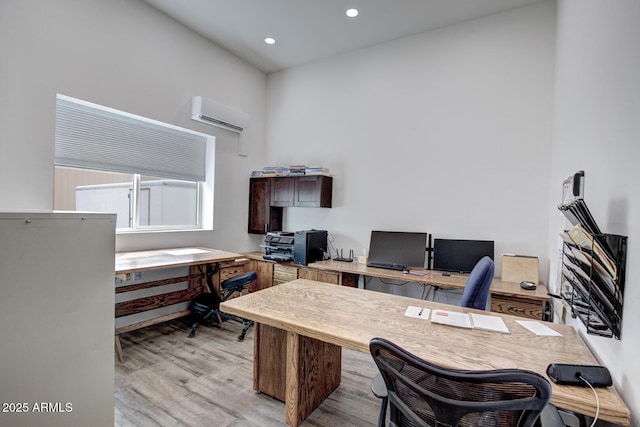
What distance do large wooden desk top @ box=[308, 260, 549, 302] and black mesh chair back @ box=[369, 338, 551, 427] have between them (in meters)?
2.05

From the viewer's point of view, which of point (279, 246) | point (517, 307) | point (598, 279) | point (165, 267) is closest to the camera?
point (598, 279)

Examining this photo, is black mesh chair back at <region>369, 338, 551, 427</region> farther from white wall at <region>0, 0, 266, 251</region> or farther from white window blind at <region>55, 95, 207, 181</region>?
white window blind at <region>55, 95, 207, 181</region>

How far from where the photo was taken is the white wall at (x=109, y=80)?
2.57 m

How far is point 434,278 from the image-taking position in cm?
316

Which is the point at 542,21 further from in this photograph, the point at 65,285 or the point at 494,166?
the point at 65,285

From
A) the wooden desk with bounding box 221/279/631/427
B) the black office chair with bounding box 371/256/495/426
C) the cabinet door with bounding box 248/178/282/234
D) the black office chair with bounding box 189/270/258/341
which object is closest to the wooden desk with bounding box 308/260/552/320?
the black office chair with bounding box 371/256/495/426

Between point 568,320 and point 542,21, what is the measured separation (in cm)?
308

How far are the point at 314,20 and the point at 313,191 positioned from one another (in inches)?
84.6

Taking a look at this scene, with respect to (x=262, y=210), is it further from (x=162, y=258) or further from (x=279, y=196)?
(x=162, y=258)

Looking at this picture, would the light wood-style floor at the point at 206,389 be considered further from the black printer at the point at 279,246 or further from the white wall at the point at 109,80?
the white wall at the point at 109,80

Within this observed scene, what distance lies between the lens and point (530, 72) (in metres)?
3.24

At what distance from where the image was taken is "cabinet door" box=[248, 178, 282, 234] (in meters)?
4.76

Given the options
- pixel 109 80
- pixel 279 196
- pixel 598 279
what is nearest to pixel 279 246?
pixel 279 196

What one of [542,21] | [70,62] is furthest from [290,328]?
[542,21]
